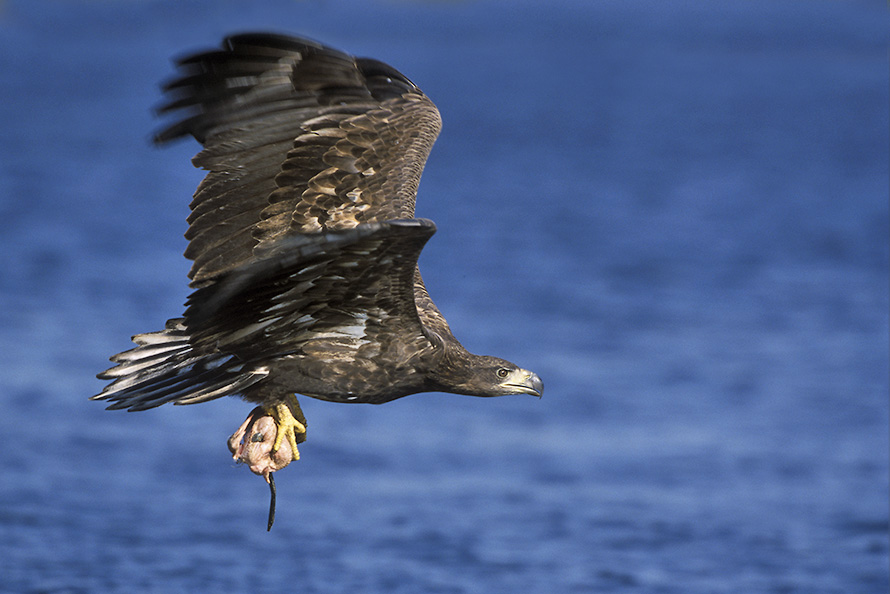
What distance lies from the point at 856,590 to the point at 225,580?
568 centimetres

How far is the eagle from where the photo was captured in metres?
6.16

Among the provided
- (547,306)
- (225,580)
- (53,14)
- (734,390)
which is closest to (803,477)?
(734,390)

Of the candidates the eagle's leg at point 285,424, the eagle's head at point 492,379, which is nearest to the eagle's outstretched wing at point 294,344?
the eagle's leg at point 285,424

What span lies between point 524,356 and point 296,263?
12344 millimetres

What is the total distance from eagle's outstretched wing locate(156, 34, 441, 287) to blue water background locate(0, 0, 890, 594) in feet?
16.3

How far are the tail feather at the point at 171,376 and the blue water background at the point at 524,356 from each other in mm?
5013

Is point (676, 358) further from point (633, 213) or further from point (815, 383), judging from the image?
point (633, 213)

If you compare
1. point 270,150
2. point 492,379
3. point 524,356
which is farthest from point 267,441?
point 524,356

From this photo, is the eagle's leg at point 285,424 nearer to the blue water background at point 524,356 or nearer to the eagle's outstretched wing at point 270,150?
the eagle's outstretched wing at point 270,150

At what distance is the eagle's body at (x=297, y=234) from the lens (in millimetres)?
6176

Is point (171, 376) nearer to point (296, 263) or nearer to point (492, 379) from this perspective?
point (296, 263)

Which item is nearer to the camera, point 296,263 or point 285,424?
point 296,263

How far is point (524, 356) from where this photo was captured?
1777cm

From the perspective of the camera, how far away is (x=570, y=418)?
54.8 ft
